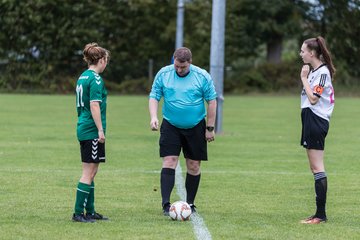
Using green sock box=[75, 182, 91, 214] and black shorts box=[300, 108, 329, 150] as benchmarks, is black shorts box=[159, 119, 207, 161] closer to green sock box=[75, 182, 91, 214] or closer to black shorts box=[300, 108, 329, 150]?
green sock box=[75, 182, 91, 214]

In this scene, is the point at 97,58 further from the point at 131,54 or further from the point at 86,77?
the point at 131,54

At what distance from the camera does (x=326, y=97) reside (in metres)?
9.07

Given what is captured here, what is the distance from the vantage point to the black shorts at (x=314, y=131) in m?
9.02

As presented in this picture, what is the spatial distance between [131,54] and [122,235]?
Answer: 4560 centimetres

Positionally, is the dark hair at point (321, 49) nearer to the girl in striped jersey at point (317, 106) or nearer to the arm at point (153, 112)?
the girl in striped jersey at point (317, 106)

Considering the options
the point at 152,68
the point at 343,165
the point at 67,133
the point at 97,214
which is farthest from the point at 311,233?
the point at 152,68

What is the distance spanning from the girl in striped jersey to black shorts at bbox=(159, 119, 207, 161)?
4.05 ft

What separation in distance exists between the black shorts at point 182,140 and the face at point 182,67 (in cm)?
59

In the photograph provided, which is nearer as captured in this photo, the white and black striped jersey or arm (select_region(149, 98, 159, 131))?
the white and black striped jersey

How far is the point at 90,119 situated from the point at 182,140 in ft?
4.22

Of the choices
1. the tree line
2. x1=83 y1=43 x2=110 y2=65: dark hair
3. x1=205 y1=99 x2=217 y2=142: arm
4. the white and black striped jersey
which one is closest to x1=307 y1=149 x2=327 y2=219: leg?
the white and black striped jersey

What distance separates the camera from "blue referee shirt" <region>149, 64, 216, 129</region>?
31.5ft

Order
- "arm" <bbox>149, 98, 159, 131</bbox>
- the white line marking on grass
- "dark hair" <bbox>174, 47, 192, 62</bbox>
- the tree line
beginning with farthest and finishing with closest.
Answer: the tree line
"arm" <bbox>149, 98, 159, 131</bbox>
"dark hair" <bbox>174, 47, 192, 62</bbox>
the white line marking on grass

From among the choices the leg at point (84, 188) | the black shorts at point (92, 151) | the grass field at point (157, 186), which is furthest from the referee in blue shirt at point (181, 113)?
the leg at point (84, 188)
